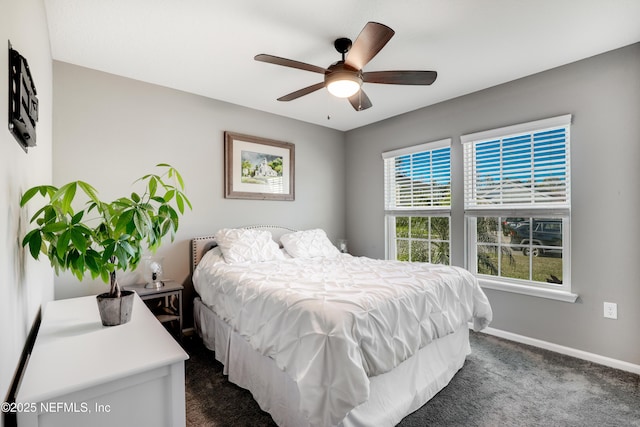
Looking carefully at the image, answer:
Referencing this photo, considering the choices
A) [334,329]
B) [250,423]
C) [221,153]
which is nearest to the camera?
[334,329]

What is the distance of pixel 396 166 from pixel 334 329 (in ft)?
10.2

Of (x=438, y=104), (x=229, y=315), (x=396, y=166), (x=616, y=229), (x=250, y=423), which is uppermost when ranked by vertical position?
(x=438, y=104)

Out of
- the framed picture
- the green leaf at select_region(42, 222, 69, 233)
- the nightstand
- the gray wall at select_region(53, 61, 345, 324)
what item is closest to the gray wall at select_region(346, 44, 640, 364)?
the framed picture

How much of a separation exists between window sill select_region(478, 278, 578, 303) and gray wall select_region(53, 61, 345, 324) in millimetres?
2329

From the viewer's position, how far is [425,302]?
6.66 ft

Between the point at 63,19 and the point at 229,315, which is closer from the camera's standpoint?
the point at 63,19

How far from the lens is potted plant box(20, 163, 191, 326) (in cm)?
112

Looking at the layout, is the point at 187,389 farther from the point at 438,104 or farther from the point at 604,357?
the point at 438,104

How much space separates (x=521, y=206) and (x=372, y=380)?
7.81 feet

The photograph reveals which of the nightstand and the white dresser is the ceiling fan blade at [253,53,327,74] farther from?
the nightstand

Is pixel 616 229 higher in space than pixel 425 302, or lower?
higher

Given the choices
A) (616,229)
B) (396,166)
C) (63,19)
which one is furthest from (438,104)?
(63,19)

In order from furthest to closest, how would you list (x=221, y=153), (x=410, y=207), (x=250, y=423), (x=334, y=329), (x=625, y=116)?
(x=410, y=207), (x=221, y=153), (x=625, y=116), (x=250, y=423), (x=334, y=329)

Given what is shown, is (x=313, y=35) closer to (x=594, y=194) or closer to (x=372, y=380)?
(x=372, y=380)
